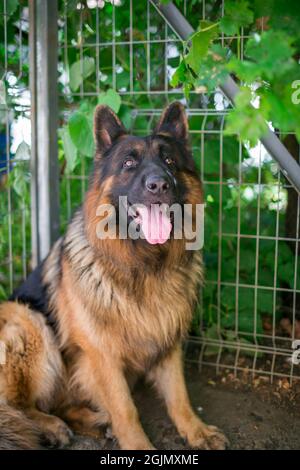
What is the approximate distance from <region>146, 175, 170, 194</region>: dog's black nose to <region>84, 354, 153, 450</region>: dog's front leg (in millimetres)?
988

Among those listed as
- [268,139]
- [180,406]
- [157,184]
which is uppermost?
[268,139]

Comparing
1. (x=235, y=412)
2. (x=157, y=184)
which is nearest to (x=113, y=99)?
(x=157, y=184)

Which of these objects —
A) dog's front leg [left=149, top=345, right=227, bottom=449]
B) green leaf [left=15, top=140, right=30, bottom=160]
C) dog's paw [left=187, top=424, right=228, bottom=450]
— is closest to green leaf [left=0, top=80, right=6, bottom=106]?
green leaf [left=15, top=140, right=30, bottom=160]

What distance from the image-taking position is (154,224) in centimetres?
260

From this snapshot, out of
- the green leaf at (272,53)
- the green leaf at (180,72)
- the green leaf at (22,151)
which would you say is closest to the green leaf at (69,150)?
the green leaf at (22,151)

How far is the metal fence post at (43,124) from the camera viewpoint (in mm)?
3438

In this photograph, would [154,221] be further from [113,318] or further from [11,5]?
[11,5]

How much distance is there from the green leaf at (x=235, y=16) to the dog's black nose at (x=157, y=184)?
783mm

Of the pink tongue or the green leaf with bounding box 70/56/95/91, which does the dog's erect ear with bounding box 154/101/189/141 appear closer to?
the pink tongue

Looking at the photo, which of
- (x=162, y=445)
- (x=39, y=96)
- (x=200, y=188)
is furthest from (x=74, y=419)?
(x=39, y=96)

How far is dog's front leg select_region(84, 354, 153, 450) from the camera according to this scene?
2.66 metres

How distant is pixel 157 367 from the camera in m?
3.01

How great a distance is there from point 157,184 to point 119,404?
1238 millimetres

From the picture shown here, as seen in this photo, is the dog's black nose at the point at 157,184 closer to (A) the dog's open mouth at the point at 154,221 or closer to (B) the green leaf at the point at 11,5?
(A) the dog's open mouth at the point at 154,221
